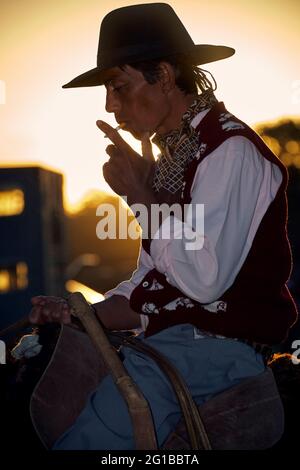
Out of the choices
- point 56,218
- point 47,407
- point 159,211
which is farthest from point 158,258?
point 56,218

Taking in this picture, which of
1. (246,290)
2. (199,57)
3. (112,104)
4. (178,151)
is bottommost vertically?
(246,290)

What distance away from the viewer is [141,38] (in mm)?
2961

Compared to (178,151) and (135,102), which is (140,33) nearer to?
(135,102)

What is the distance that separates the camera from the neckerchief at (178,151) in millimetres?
2730

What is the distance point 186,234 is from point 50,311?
0.77 metres

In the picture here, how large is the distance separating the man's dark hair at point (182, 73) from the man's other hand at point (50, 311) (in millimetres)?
1004

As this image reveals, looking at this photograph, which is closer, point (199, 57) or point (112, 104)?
point (112, 104)

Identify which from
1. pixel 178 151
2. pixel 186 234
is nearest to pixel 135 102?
pixel 178 151

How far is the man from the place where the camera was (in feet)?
8.04

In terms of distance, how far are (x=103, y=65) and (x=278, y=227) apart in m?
1.00

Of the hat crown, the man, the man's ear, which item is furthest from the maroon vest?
the hat crown

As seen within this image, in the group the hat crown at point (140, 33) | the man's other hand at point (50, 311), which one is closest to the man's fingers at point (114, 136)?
the hat crown at point (140, 33)

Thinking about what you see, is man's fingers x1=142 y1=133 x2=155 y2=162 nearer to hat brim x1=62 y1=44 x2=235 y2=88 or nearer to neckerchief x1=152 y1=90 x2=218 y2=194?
neckerchief x1=152 y1=90 x2=218 y2=194
